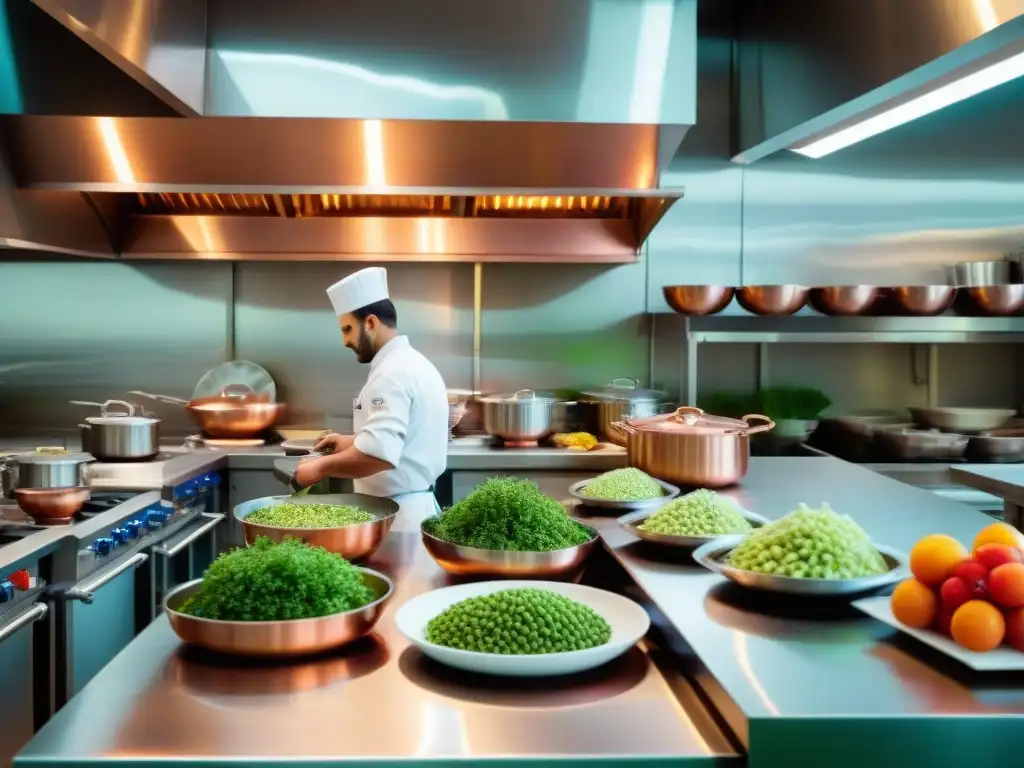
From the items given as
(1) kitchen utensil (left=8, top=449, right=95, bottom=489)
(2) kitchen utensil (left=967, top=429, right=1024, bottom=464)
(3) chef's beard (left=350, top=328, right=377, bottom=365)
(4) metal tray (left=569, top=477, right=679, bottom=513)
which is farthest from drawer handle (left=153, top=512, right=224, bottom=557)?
(2) kitchen utensil (left=967, top=429, right=1024, bottom=464)

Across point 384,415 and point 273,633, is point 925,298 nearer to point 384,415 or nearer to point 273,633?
point 384,415

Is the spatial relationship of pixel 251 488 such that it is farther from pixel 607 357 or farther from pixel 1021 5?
pixel 1021 5

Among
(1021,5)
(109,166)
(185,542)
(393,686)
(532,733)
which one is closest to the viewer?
(532,733)

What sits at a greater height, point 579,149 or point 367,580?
point 579,149

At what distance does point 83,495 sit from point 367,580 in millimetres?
1633

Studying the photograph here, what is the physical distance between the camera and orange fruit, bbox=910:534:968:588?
1.49 m

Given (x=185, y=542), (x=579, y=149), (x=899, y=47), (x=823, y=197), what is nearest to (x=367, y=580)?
(x=185, y=542)

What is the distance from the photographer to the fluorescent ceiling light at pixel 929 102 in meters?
2.83

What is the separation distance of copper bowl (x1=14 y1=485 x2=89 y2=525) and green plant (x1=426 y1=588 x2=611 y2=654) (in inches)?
71.7

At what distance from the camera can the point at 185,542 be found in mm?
3531

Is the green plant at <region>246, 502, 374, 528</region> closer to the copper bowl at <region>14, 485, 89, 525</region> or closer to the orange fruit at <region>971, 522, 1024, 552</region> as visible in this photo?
the copper bowl at <region>14, 485, 89, 525</region>

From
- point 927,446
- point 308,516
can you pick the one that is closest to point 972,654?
point 308,516

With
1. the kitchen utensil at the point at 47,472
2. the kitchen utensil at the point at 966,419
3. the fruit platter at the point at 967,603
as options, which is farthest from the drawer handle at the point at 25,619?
the kitchen utensil at the point at 966,419

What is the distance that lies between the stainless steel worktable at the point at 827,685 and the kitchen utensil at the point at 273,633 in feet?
1.78
